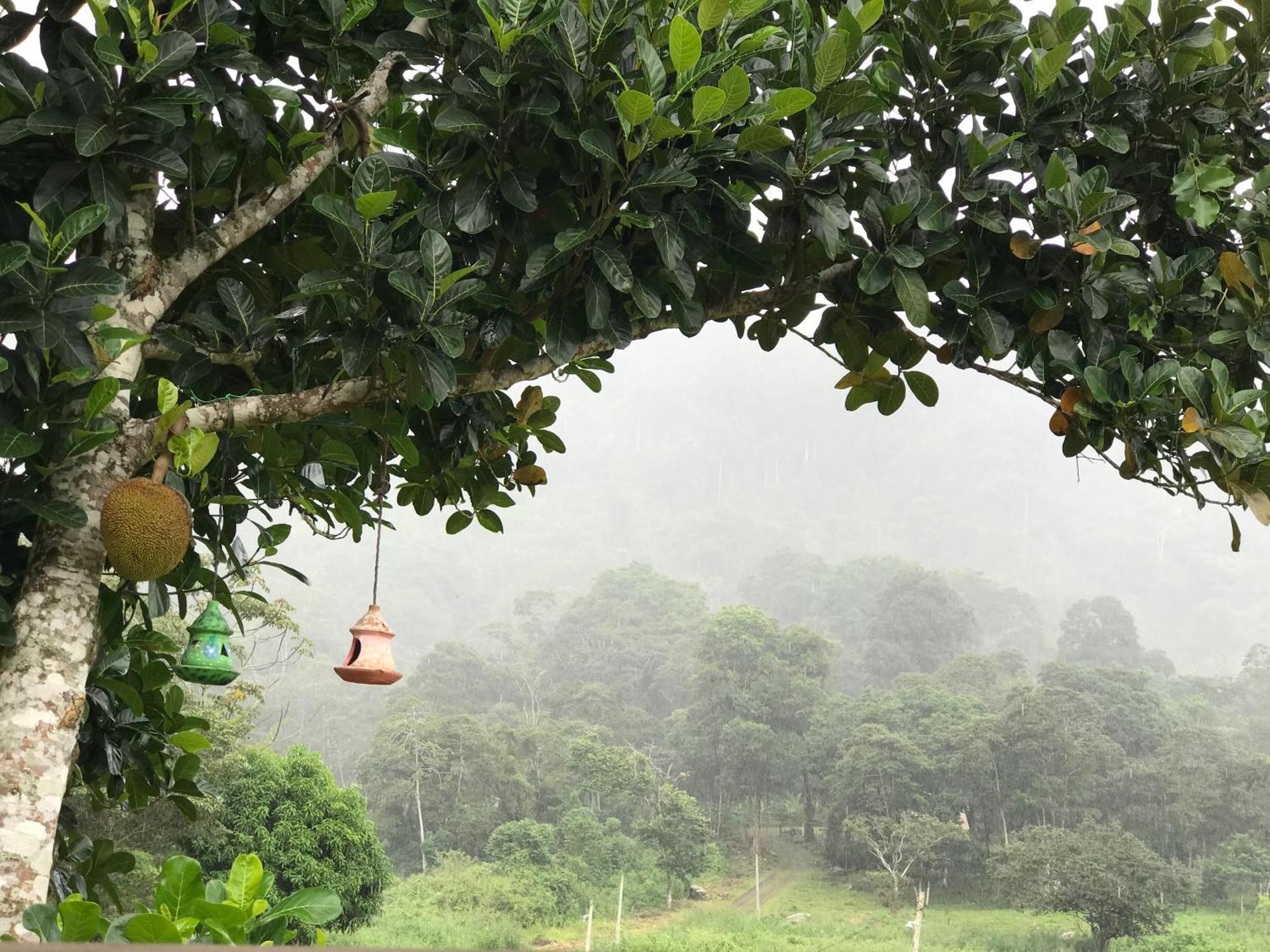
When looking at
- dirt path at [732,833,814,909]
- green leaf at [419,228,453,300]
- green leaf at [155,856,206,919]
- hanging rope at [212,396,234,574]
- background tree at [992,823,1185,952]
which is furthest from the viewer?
dirt path at [732,833,814,909]

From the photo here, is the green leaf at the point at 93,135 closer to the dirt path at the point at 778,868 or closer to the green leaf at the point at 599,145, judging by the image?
the green leaf at the point at 599,145

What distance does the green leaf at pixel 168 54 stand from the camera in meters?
1.51

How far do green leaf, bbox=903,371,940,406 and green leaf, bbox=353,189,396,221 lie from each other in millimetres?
1059

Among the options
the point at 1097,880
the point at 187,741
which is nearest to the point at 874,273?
the point at 187,741

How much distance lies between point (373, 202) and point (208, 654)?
767 mm

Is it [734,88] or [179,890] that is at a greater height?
[734,88]

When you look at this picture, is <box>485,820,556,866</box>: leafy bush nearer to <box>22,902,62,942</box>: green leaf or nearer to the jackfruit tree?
the jackfruit tree

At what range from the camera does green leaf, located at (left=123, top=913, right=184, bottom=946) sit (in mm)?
1190

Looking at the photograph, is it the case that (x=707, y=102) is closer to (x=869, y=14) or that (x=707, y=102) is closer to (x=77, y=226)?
(x=869, y=14)

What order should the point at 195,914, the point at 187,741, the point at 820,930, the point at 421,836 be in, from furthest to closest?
the point at 421,836, the point at 820,930, the point at 187,741, the point at 195,914

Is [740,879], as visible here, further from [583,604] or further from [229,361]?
[229,361]

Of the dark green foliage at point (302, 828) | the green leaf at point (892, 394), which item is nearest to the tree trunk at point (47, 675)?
the green leaf at point (892, 394)

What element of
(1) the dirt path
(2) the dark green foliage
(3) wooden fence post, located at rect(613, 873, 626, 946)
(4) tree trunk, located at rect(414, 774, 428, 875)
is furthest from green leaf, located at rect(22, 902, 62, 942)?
(4) tree trunk, located at rect(414, 774, 428, 875)

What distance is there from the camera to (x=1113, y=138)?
5.96 feet
